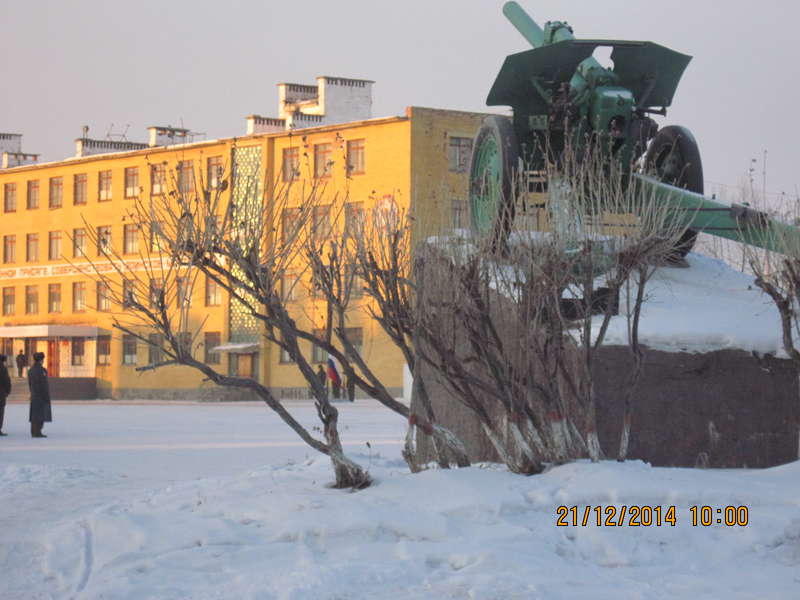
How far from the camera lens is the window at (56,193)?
5684 cm

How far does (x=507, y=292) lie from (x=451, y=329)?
0.88 m

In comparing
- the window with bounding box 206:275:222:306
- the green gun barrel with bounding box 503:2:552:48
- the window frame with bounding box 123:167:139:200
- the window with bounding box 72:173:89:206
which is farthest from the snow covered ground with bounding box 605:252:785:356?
the window with bounding box 72:173:89:206

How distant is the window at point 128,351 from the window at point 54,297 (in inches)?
190

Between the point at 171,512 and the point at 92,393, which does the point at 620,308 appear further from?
the point at 92,393

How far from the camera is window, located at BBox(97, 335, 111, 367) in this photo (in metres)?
54.4

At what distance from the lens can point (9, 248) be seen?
59.1 metres

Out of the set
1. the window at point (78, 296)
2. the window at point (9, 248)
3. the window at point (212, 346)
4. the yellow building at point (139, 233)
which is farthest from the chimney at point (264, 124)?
the window at point (9, 248)

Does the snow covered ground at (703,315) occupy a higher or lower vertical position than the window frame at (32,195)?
lower

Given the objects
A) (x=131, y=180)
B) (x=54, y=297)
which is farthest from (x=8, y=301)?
(x=131, y=180)

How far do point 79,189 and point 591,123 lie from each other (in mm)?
45792

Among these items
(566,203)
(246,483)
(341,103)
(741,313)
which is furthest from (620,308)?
(341,103)

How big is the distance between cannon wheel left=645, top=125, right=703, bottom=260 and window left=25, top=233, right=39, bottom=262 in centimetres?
4765

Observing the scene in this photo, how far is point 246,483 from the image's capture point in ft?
36.9

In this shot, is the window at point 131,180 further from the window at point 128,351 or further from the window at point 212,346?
the window at point 212,346
